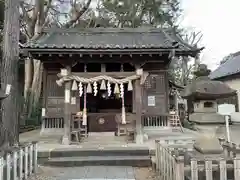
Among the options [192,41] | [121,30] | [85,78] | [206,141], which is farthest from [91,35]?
[192,41]

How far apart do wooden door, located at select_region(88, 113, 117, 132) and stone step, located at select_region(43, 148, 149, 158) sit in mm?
3894

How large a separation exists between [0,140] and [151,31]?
8544 mm

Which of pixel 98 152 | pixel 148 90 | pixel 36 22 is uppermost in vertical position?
pixel 36 22

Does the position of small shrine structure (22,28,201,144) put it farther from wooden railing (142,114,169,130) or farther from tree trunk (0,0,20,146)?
tree trunk (0,0,20,146)

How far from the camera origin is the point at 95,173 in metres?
6.25

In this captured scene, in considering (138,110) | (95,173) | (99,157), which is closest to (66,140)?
(99,157)

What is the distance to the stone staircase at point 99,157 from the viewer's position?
7.18m

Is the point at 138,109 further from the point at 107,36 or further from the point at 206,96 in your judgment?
the point at 107,36

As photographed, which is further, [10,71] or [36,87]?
[36,87]

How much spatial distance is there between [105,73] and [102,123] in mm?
2888

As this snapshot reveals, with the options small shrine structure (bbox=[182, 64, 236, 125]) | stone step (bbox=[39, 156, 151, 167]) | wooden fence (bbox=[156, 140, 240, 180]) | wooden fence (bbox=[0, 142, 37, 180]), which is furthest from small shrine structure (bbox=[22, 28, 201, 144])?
wooden fence (bbox=[156, 140, 240, 180])

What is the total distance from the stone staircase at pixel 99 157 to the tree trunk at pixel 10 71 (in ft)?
4.16

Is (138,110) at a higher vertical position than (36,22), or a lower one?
lower

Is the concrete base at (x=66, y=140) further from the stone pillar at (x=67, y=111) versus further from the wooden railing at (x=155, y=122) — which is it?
the wooden railing at (x=155, y=122)
